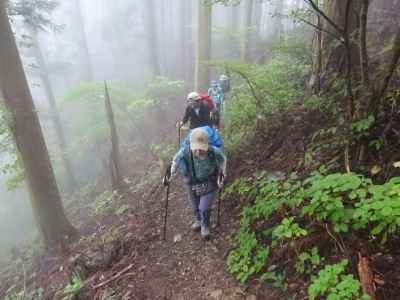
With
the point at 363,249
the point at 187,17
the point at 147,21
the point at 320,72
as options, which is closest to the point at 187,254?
the point at 363,249

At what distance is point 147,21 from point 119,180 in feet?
44.4

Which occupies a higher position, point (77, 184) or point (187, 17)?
point (187, 17)

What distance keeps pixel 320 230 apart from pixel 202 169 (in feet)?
6.95

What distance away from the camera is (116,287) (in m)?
5.36

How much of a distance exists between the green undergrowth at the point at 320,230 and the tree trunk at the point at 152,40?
17099 millimetres

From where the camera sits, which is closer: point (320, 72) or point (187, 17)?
point (320, 72)

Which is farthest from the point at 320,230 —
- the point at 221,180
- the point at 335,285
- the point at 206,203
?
the point at 206,203

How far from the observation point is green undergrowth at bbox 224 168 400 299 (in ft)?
10.7

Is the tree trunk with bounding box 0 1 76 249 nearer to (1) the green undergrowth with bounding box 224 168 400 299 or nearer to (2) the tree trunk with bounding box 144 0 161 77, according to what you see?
(1) the green undergrowth with bounding box 224 168 400 299

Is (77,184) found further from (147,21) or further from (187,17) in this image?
(187,17)

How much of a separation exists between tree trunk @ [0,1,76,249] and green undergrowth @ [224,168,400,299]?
6.18 metres

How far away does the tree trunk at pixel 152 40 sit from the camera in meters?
21.0

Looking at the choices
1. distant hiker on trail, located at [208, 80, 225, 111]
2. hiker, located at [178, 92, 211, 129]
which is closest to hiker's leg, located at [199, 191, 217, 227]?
hiker, located at [178, 92, 211, 129]

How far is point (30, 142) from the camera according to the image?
28.8 ft
